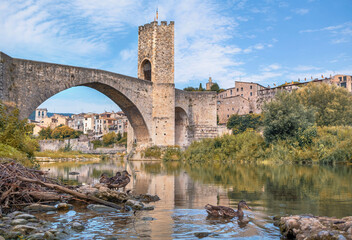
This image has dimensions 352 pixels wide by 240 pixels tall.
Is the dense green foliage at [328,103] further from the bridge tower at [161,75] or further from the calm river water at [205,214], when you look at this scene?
the calm river water at [205,214]

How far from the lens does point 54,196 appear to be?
5.92 metres

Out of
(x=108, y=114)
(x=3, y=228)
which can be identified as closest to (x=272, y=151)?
(x=3, y=228)

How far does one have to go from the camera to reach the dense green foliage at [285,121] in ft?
60.2

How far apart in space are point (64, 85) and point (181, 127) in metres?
13.2

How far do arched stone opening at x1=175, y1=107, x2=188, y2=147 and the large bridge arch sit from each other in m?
4.60

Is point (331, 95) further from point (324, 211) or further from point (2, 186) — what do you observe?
point (2, 186)

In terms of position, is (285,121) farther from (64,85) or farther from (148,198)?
(148,198)

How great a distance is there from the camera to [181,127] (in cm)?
2973

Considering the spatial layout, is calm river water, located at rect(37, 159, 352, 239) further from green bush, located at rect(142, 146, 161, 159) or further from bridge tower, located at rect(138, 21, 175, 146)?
bridge tower, located at rect(138, 21, 175, 146)

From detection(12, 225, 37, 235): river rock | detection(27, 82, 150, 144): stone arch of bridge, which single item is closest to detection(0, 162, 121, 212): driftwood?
detection(12, 225, 37, 235): river rock

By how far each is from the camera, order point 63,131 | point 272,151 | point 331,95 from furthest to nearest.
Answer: point 63,131 < point 331,95 < point 272,151

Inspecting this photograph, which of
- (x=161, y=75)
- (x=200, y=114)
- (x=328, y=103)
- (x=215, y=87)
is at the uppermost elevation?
(x=215, y=87)

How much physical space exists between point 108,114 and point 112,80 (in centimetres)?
6805

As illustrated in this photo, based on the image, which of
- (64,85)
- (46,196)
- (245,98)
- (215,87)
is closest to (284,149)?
(64,85)
